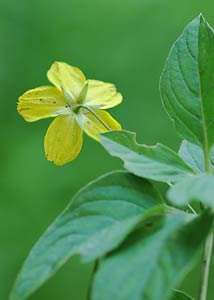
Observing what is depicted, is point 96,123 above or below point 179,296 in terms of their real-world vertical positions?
above

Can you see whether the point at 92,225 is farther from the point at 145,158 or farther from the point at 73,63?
the point at 73,63

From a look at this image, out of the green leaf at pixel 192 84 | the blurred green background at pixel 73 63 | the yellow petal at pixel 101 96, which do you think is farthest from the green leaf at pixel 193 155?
the blurred green background at pixel 73 63

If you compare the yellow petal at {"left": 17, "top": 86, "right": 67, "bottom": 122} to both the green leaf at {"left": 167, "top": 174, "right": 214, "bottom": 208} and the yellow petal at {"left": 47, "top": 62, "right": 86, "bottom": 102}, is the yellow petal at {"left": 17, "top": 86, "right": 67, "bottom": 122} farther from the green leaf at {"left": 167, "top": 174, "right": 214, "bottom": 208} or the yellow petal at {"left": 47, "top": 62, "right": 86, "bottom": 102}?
the green leaf at {"left": 167, "top": 174, "right": 214, "bottom": 208}

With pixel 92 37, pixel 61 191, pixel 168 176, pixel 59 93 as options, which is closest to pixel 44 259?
pixel 168 176

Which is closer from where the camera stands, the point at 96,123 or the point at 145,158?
the point at 145,158

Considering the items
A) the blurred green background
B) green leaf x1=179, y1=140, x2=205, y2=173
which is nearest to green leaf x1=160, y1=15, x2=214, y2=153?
green leaf x1=179, y1=140, x2=205, y2=173

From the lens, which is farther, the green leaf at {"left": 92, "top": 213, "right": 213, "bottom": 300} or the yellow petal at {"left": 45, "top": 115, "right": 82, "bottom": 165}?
the yellow petal at {"left": 45, "top": 115, "right": 82, "bottom": 165}

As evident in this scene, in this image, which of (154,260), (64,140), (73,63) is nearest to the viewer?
(154,260)

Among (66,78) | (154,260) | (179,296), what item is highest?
(66,78)

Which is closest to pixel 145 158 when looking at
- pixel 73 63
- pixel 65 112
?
pixel 65 112
